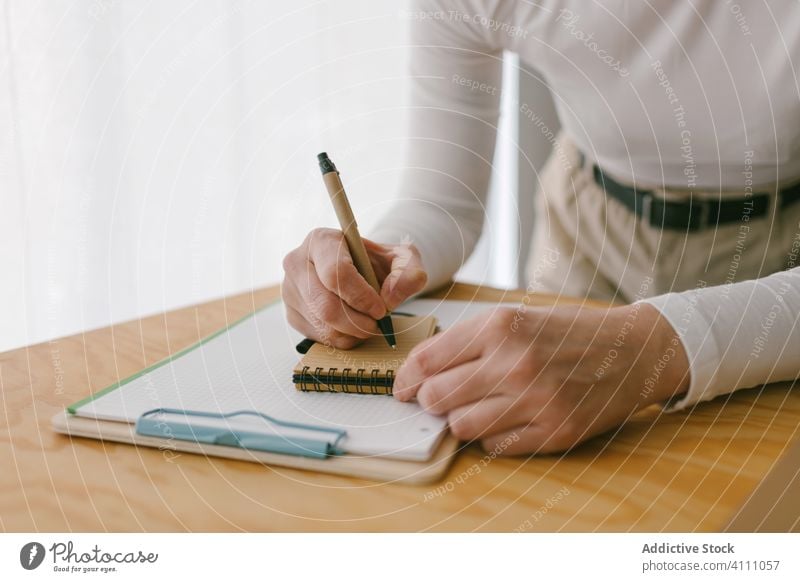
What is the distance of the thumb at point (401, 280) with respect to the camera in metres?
0.45

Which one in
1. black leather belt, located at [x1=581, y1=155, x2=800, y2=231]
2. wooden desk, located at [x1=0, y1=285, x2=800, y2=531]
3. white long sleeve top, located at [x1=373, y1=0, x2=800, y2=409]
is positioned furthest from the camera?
black leather belt, located at [x1=581, y1=155, x2=800, y2=231]

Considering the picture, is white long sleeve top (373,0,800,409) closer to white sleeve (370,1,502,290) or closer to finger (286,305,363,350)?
white sleeve (370,1,502,290)

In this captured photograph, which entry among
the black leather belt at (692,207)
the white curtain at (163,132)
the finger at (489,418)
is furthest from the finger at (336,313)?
the black leather belt at (692,207)

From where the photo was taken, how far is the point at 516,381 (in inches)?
12.9

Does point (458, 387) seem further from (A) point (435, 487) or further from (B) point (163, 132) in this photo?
(B) point (163, 132)

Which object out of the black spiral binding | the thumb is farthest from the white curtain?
the black spiral binding

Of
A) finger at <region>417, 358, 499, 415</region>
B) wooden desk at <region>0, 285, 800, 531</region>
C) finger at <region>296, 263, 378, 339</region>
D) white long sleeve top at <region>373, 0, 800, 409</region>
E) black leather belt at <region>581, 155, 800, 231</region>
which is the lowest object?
wooden desk at <region>0, 285, 800, 531</region>

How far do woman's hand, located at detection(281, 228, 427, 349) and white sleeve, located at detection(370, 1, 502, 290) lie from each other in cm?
14

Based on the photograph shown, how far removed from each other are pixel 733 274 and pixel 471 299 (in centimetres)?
26

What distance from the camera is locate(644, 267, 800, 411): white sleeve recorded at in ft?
1.21

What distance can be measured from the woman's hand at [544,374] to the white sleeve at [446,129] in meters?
0.25

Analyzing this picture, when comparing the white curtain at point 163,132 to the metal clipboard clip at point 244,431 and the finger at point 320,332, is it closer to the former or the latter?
the finger at point 320,332

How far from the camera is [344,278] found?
422 mm
